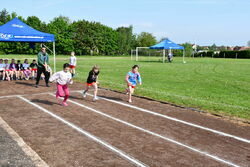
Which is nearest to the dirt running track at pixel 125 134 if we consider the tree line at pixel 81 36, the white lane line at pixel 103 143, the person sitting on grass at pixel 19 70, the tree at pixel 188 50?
the white lane line at pixel 103 143

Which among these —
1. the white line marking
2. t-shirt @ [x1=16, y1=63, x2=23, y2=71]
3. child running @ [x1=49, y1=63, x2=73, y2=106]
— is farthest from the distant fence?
the white line marking

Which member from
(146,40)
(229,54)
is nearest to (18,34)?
(229,54)

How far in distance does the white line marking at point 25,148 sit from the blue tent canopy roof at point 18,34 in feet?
32.4

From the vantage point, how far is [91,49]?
79.1 meters

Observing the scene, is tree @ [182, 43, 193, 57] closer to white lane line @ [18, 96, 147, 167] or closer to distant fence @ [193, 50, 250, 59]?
distant fence @ [193, 50, 250, 59]

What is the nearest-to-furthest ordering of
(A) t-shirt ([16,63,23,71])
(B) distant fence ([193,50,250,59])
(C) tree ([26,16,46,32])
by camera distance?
1. (A) t-shirt ([16,63,23,71])
2. (B) distant fence ([193,50,250,59])
3. (C) tree ([26,16,46,32])

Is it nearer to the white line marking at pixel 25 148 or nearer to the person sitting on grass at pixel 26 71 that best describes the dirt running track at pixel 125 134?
the white line marking at pixel 25 148

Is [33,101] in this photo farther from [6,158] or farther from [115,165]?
[115,165]

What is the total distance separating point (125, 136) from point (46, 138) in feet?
6.09

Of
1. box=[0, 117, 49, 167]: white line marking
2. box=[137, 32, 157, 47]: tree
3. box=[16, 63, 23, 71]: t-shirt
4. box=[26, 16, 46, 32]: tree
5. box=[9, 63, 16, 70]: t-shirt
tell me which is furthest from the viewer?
box=[137, 32, 157, 47]: tree

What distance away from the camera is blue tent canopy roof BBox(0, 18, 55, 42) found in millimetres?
15091

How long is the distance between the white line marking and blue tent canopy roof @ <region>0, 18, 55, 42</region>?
988 centimetres

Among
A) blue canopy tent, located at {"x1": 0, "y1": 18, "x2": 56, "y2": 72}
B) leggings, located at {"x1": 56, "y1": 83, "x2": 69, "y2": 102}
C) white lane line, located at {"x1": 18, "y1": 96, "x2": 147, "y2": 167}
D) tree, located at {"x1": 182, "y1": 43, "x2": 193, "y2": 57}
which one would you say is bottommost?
white lane line, located at {"x1": 18, "y1": 96, "x2": 147, "y2": 167}

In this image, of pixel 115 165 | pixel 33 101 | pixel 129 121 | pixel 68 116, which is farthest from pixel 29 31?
pixel 115 165
